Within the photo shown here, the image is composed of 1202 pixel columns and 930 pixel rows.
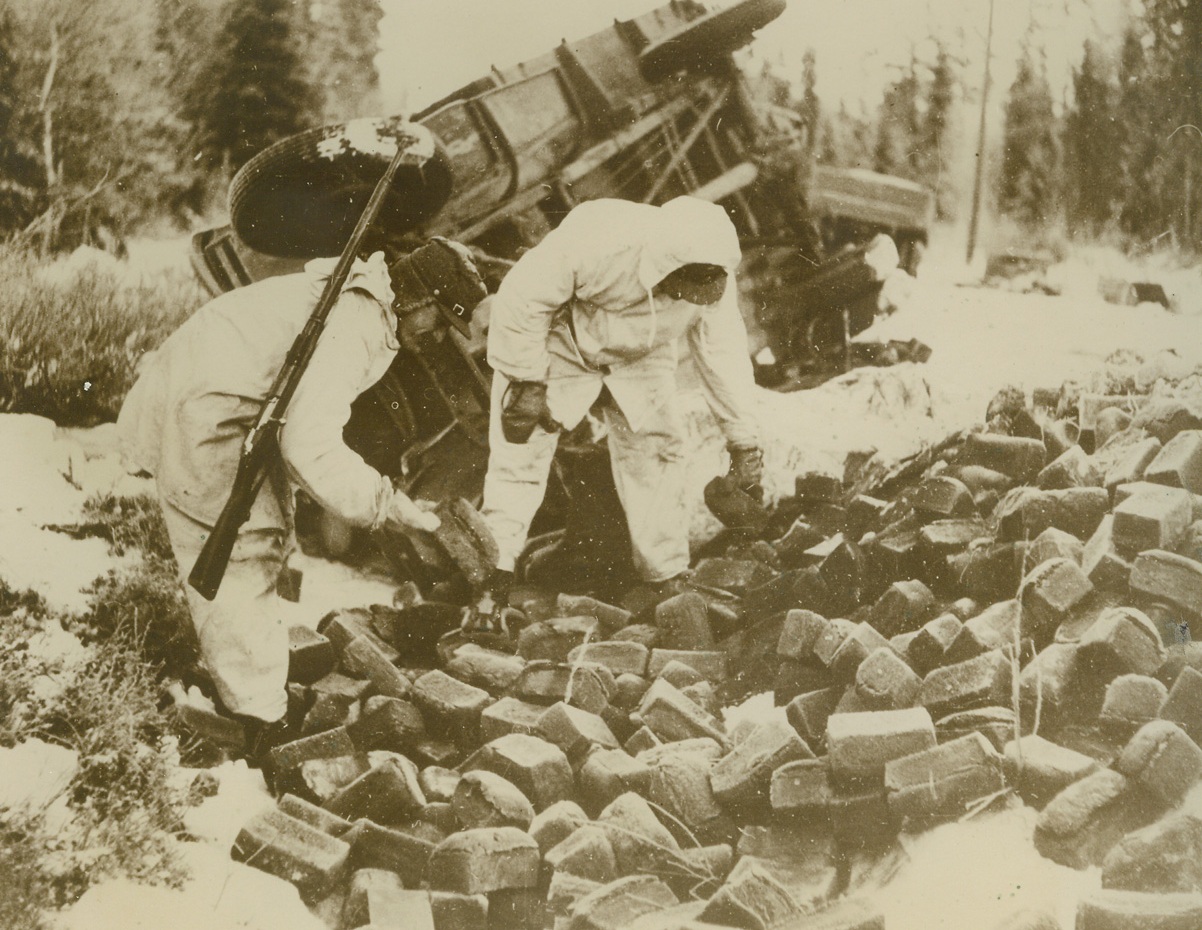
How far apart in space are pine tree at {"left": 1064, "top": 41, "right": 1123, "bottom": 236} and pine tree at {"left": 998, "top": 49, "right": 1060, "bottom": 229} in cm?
4

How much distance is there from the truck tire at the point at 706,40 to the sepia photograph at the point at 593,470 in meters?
0.02

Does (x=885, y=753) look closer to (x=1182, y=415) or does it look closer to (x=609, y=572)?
(x=609, y=572)

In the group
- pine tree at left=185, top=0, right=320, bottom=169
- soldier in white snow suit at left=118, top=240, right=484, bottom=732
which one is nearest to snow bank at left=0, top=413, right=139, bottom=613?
soldier in white snow suit at left=118, top=240, right=484, bottom=732

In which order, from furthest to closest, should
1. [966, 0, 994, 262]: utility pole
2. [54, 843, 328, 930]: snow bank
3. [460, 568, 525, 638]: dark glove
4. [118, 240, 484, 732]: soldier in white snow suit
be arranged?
[966, 0, 994, 262]: utility pole, [460, 568, 525, 638]: dark glove, [118, 240, 484, 732]: soldier in white snow suit, [54, 843, 328, 930]: snow bank

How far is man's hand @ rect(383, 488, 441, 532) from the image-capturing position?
2.31 meters

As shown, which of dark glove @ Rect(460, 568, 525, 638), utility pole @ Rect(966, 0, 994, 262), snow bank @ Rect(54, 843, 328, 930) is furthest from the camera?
utility pole @ Rect(966, 0, 994, 262)

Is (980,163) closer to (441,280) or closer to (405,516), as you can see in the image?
(441,280)

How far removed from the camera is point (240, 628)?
227 cm

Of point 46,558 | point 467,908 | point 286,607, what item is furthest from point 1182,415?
point 46,558

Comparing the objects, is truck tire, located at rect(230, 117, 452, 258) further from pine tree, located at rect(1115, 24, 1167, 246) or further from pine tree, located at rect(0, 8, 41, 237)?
pine tree, located at rect(1115, 24, 1167, 246)

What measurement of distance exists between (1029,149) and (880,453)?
0.88 meters

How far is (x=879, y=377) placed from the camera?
254 cm

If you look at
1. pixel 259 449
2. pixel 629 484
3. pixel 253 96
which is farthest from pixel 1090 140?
pixel 259 449

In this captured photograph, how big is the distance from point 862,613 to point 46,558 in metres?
1.98
